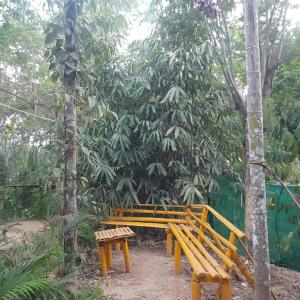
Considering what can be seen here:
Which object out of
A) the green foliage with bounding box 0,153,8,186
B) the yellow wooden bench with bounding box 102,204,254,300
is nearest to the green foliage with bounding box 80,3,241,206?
the yellow wooden bench with bounding box 102,204,254,300

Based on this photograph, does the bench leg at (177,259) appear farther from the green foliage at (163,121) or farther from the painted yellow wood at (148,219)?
the green foliage at (163,121)

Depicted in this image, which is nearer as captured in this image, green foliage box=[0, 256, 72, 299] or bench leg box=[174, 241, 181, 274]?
green foliage box=[0, 256, 72, 299]

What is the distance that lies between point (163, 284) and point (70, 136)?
6.11 feet

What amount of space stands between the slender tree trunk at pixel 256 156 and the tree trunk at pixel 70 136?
183 cm

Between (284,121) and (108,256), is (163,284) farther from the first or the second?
(284,121)

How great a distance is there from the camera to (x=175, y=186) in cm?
591

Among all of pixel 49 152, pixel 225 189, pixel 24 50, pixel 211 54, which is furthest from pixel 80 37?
pixel 24 50

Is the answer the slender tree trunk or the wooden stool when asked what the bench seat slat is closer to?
the wooden stool

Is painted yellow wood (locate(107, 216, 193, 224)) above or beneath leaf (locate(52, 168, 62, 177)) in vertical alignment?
beneath

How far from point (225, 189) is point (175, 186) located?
0.93m

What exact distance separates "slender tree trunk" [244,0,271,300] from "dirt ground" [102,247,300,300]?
124cm

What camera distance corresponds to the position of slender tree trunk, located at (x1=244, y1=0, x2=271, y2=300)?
101 inches

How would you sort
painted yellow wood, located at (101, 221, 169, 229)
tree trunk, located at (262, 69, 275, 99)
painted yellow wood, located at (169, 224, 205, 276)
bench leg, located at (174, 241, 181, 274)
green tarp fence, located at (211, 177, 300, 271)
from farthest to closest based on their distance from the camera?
tree trunk, located at (262, 69, 275, 99) → painted yellow wood, located at (101, 221, 169, 229) → green tarp fence, located at (211, 177, 300, 271) → bench leg, located at (174, 241, 181, 274) → painted yellow wood, located at (169, 224, 205, 276)

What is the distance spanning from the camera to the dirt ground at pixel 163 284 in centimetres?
375
